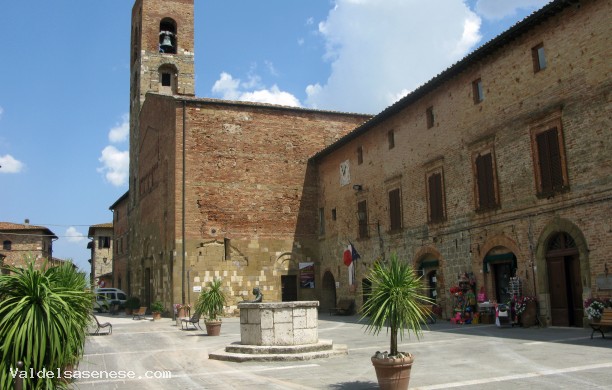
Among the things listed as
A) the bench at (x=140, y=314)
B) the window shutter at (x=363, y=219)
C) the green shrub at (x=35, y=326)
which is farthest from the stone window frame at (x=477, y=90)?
the bench at (x=140, y=314)

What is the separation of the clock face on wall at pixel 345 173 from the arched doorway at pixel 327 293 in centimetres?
535

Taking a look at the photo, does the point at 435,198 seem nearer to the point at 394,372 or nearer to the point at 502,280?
the point at 502,280

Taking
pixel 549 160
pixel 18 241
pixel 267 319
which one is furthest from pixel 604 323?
pixel 18 241

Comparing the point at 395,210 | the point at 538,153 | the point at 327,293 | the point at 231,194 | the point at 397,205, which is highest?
the point at 231,194

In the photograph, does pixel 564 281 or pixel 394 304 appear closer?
pixel 394 304

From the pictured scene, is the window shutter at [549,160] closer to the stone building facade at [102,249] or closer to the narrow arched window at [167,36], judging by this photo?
the narrow arched window at [167,36]

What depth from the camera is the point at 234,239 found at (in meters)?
28.2

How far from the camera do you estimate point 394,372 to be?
7.48 metres

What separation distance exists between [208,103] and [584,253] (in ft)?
66.0

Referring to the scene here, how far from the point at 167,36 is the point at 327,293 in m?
19.8

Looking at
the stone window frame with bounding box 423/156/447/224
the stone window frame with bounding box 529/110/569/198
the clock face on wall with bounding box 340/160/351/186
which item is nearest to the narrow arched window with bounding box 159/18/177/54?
the clock face on wall with bounding box 340/160/351/186

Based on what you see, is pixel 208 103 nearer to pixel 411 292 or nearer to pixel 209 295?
pixel 209 295

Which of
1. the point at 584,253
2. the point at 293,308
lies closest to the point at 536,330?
the point at 584,253

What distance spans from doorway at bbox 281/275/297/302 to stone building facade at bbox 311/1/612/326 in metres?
6.38
